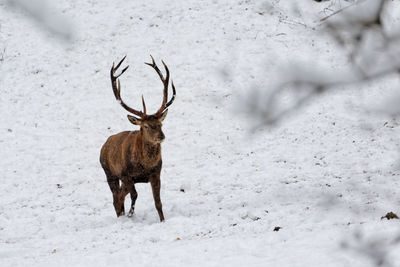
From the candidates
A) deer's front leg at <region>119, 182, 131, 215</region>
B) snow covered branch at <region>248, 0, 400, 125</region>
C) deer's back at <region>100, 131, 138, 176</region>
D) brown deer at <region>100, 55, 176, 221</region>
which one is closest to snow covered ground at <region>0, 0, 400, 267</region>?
snow covered branch at <region>248, 0, 400, 125</region>

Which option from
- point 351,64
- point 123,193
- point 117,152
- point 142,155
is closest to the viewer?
point 351,64

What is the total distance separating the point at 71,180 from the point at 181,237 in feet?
16.6

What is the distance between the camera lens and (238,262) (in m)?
5.00

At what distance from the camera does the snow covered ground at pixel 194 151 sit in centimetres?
509

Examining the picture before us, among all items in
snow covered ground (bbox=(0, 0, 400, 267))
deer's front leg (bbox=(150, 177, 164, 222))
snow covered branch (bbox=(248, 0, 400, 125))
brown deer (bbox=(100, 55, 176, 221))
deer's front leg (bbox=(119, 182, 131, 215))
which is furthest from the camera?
deer's front leg (bbox=(119, 182, 131, 215))

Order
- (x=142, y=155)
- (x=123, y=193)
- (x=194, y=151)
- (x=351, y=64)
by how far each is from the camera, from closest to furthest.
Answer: (x=351, y=64) < (x=142, y=155) < (x=123, y=193) < (x=194, y=151)

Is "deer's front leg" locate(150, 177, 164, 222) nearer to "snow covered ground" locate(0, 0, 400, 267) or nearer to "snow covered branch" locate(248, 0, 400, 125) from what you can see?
"snow covered ground" locate(0, 0, 400, 267)

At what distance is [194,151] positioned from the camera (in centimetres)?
1230

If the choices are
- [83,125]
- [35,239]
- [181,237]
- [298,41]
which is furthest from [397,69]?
[298,41]

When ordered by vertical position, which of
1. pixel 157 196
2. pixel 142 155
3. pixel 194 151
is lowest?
pixel 157 196

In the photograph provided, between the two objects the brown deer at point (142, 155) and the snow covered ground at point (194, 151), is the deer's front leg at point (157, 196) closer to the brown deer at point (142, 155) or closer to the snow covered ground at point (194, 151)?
the brown deer at point (142, 155)

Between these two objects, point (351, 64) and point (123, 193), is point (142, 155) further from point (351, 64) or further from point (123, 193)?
point (351, 64)

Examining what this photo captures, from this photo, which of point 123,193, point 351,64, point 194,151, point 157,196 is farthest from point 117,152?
point 351,64

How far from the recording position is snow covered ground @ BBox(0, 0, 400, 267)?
16.7 ft
